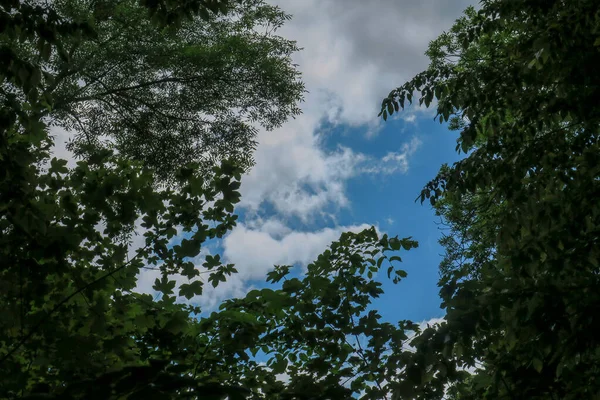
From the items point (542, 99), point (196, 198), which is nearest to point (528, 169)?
point (542, 99)

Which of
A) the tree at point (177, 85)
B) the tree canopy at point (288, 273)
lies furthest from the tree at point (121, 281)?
the tree at point (177, 85)

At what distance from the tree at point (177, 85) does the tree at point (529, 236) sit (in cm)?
876

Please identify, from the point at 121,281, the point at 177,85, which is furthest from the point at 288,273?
the point at 177,85

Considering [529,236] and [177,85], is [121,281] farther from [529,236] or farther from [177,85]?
[177,85]

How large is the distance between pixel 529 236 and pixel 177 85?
12244 millimetres

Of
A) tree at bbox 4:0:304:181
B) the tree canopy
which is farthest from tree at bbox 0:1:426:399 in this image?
tree at bbox 4:0:304:181

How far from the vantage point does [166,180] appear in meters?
13.7

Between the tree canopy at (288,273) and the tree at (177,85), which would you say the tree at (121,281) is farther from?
the tree at (177,85)

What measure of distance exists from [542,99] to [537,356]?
9.74ft

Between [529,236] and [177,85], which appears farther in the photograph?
[177,85]

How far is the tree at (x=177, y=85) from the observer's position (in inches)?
546

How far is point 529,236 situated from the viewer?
3518mm

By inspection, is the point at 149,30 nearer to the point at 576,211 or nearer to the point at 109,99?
the point at 109,99

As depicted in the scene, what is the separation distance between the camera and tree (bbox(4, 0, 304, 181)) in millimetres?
13859
